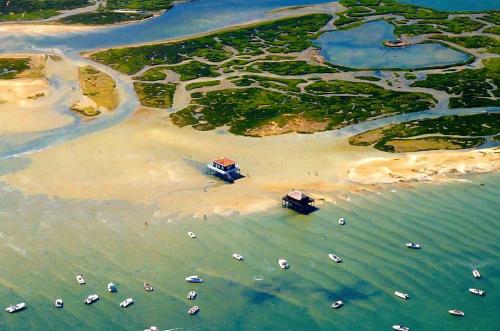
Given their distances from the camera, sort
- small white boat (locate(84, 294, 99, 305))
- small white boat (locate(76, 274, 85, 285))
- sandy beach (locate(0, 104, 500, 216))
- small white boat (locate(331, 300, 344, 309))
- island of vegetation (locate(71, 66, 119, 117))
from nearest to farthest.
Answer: small white boat (locate(331, 300, 344, 309)), small white boat (locate(84, 294, 99, 305)), small white boat (locate(76, 274, 85, 285)), sandy beach (locate(0, 104, 500, 216)), island of vegetation (locate(71, 66, 119, 117))

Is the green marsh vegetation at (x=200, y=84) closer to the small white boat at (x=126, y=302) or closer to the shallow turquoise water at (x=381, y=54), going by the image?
the shallow turquoise water at (x=381, y=54)

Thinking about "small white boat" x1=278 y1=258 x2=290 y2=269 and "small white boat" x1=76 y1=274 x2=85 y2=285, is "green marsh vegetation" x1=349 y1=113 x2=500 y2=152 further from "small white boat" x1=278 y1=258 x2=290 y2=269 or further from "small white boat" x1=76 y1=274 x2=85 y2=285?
"small white boat" x1=76 y1=274 x2=85 y2=285

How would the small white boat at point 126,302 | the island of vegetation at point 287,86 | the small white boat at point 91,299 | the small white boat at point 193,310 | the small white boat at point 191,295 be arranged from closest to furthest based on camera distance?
the small white boat at point 193,310, the small white boat at point 126,302, the small white boat at point 91,299, the small white boat at point 191,295, the island of vegetation at point 287,86

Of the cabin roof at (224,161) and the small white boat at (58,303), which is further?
the cabin roof at (224,161)

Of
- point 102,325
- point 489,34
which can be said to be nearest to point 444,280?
point 102,325

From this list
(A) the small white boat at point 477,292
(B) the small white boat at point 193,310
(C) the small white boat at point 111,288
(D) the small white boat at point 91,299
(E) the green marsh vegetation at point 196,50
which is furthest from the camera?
(E) the green marsh vegetation at point 196,50

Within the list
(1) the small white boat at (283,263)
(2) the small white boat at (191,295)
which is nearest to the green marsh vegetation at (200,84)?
(1) the small white boat at (283,263)

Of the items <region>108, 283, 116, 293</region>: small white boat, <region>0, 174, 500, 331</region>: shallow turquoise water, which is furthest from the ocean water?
<region>108, 283, 116, 293</region>: small white boat
